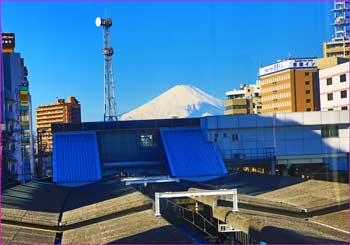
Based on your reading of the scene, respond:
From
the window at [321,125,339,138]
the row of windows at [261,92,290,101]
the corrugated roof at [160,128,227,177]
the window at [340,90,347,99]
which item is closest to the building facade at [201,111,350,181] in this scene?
the window at [321,125,339,138]

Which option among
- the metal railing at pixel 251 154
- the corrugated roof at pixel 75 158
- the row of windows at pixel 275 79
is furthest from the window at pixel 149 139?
the row of windows at pixel 275 79

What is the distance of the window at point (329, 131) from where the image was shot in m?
14.7

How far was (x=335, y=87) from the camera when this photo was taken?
24.5 m

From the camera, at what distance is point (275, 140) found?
14.7 meters

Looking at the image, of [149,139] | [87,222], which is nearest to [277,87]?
[149,139]

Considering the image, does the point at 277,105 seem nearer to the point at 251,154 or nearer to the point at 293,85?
the point at 293,85

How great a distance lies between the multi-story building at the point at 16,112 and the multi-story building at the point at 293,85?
22836 mm

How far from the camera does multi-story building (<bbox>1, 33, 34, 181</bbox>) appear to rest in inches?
846

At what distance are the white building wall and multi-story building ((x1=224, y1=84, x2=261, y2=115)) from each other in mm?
33761

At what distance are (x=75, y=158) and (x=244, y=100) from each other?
38542 millimetres

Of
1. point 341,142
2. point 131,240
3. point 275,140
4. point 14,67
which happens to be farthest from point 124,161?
point 14,67

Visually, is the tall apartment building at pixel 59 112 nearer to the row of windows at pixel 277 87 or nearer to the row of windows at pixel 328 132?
the row of windows at pixel 328 132

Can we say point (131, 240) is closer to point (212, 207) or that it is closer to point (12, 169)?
point (212, 207)

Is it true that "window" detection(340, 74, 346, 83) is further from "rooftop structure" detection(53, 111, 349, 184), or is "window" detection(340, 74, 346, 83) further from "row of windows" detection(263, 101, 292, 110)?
"row of windows" detection(263, 101, 292, 110)
